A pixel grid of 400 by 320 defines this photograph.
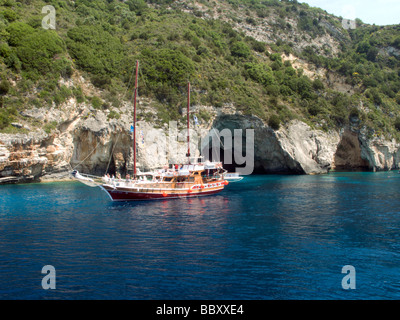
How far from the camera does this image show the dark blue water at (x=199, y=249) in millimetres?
14641

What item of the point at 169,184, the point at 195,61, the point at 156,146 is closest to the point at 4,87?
the point at 156,146

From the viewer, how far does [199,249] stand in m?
20.1

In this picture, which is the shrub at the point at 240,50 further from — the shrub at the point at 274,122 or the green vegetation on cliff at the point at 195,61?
the shrub at the point at 274,122

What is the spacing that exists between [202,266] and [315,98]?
78.1 meters

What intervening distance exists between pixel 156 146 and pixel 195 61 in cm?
2814

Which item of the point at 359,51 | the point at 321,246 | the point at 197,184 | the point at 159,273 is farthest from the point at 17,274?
the point at 359,51

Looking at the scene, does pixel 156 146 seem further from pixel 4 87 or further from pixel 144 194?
pixel 4 87

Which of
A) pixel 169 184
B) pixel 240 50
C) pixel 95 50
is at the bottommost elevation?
pixel 169 184

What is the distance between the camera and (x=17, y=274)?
631 inches

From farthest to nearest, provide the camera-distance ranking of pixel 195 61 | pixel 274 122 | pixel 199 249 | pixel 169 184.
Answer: pixel 195 61, pixel 274 122, pixel 169 184, pixel 199 249

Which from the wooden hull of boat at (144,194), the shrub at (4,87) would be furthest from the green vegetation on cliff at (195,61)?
the wooden hull of boat at (144,194)

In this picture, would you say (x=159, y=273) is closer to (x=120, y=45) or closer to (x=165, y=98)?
A: (x=165, y=98)

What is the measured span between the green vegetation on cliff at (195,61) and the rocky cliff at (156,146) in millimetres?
2719

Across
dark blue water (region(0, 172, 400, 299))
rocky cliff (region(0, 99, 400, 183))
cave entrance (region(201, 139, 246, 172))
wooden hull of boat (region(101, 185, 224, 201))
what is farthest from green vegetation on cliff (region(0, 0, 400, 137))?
dark blue water (region(0, 172, 400, 299))
